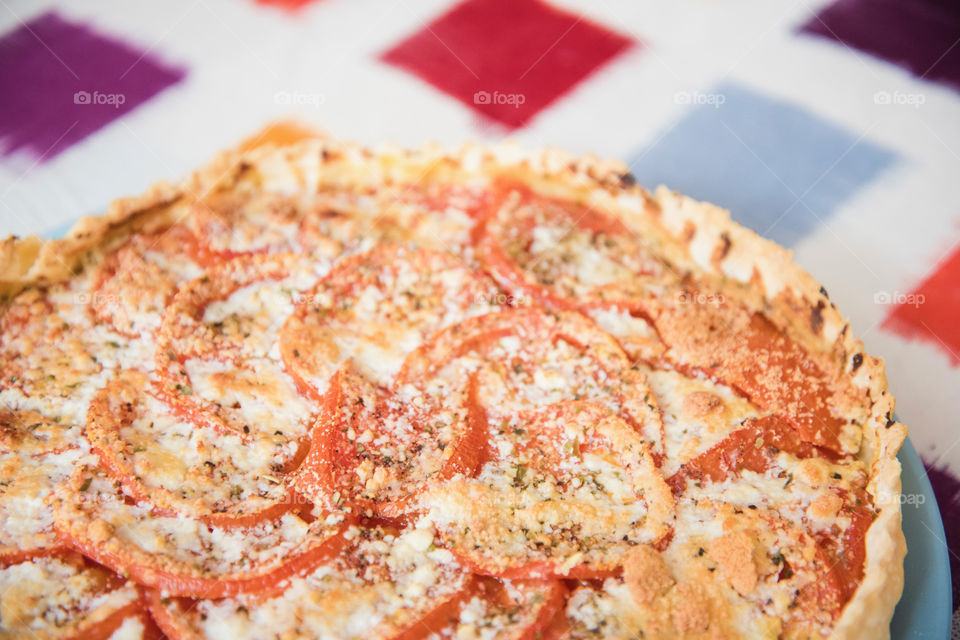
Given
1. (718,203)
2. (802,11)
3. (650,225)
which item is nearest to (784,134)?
(718,203)

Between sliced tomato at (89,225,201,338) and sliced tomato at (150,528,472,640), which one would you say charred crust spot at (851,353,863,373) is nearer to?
sliced tomato at (150,528,472,640)

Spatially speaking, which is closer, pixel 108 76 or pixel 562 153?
pixel 562 153

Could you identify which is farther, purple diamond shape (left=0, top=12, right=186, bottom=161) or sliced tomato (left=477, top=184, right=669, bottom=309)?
purple diamond shape (left=0, top=12, right=186, bottom=161)

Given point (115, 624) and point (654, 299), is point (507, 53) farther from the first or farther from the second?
point (115, 624)

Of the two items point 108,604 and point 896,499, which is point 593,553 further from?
point 108,604

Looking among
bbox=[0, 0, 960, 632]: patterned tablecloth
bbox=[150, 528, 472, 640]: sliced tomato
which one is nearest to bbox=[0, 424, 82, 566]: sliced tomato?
bbox=[150, 528, 472, 640]: sliced tomato

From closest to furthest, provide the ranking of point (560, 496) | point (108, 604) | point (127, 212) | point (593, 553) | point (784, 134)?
point (108, 604), point (593, 553), point (560, 496), point (127, 212), point (784, 134)
